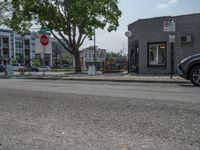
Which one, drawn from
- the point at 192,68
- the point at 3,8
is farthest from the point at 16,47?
the point at 192,68

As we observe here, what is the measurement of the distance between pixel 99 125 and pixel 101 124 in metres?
0.08

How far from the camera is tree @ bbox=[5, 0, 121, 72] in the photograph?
3341 centimetres

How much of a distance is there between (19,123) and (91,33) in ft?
99.0

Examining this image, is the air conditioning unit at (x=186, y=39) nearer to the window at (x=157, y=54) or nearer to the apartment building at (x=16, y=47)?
the window at (x=157, y=54)

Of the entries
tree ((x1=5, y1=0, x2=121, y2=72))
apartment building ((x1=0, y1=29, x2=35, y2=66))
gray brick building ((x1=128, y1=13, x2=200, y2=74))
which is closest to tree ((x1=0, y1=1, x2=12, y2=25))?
tree ((x1=5, y1=0, x2=121, y2=72))

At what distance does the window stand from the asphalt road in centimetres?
1469

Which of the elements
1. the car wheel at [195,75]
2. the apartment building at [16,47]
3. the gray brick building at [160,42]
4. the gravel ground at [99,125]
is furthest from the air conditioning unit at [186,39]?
the apartment building at [16,47]

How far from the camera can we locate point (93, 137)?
5500mm

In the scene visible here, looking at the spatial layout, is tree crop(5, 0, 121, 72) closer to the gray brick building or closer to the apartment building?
the gray brick building

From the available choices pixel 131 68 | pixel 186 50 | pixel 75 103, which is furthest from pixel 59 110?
pixel 131 68

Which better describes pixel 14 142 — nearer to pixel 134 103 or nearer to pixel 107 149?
pixel 107 149

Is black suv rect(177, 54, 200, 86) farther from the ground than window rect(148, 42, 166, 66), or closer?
closer

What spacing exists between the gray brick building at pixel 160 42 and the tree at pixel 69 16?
8.30 meters

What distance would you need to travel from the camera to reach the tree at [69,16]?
33.4 metres
